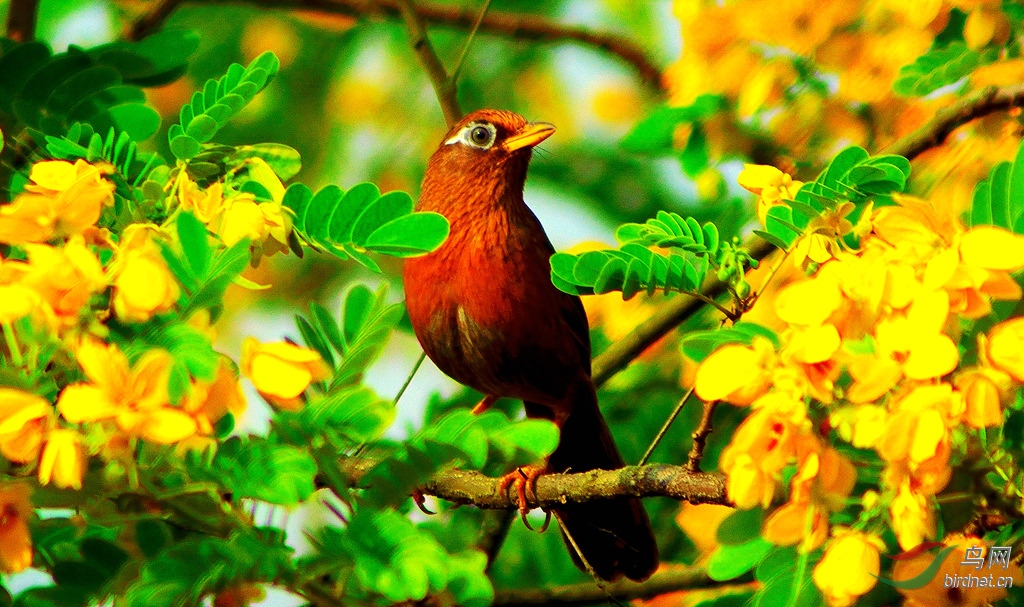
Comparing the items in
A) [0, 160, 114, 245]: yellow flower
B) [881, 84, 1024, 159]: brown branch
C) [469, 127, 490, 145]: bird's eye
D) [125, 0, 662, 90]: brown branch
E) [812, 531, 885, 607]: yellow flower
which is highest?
[125, 0, 662, 90]: brown branch

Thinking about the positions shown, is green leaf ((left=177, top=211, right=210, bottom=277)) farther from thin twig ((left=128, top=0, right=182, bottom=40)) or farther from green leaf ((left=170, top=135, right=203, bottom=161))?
thin twig ((left=128, top=0, right=182, bottom=40))

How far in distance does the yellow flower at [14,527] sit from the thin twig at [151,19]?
8.26ft

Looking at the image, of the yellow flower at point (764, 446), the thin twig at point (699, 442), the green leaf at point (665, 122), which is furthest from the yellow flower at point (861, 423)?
the green leaf at point (665, 122)


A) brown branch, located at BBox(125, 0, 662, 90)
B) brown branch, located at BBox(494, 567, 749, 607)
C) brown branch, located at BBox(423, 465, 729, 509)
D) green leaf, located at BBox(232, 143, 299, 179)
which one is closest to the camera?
brown branch, located at BBox(423, 465, 729, 509)

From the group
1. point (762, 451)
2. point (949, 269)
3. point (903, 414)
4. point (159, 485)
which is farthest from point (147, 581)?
point (949, 269)

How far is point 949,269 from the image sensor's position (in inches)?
68.8

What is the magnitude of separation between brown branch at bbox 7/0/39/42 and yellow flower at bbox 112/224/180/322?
6.55ft

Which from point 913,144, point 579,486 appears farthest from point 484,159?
point 579,486

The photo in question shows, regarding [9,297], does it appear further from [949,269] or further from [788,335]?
[949,269]

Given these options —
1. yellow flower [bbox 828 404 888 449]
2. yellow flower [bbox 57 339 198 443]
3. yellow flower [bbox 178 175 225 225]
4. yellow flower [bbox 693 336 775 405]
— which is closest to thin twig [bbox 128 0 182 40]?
yellow flower [bbox 178 175 225 225]

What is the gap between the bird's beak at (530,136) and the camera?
3.83m

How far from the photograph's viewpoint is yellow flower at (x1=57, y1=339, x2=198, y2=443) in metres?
1.63

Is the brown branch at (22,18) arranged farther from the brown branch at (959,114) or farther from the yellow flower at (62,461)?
the brown branch at (959,114)

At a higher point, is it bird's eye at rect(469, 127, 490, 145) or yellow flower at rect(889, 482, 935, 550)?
bird's eye at rect(469, 127, 490, 145)
